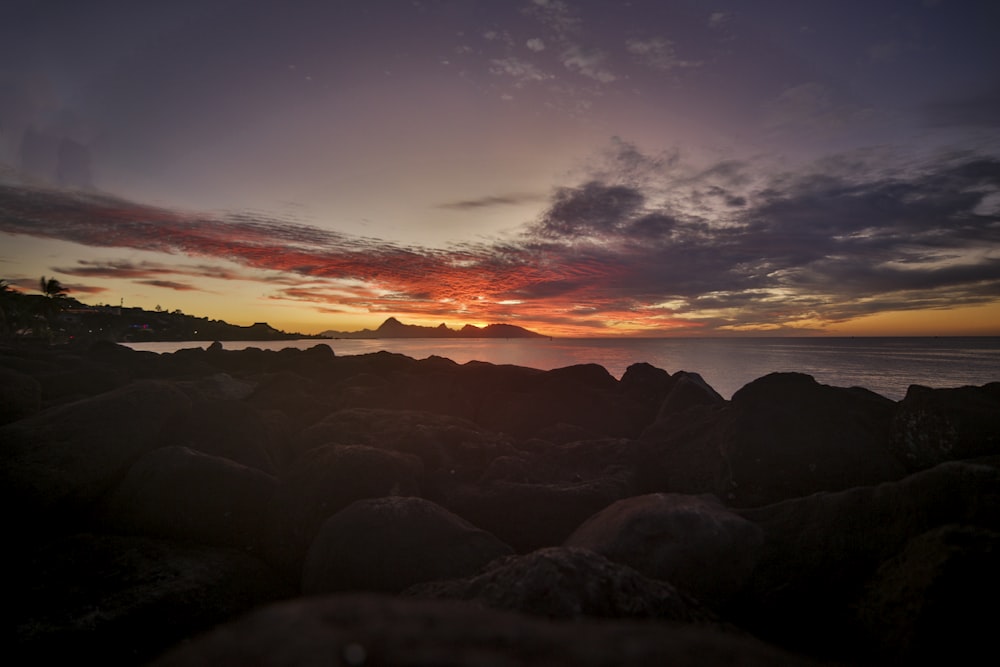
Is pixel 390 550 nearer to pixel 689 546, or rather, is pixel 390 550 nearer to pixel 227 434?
pixel 689 546

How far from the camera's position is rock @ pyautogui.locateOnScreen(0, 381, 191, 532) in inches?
211

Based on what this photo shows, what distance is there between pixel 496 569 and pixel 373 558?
1.82 m

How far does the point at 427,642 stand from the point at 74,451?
7.39 meters

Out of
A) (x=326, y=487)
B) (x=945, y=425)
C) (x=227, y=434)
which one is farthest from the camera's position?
(x=227, y=434)

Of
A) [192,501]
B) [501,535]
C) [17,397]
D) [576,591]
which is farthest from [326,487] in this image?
[17,397]

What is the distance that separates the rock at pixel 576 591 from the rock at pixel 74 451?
560 cm

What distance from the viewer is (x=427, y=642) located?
4.00 feet

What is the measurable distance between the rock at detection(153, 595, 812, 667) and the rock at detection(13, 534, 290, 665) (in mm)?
3558

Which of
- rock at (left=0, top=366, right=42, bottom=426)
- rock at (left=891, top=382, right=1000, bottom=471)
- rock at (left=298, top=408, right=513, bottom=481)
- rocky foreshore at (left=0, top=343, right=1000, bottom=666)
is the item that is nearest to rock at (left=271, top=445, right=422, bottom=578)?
rocky foreshore at (left=0, top=343, right=1000, bottom=666)

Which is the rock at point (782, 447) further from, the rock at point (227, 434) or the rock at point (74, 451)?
the rock at point (74, 451)

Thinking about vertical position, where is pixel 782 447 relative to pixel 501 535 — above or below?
above

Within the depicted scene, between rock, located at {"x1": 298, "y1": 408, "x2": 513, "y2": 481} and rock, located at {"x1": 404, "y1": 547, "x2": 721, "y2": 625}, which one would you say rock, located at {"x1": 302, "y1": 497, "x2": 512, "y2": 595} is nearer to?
rock, located at {"x1": 404, "y1": 547, "x2": 721, "y2": 625}

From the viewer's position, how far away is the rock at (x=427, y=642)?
→ 1156 millimetres

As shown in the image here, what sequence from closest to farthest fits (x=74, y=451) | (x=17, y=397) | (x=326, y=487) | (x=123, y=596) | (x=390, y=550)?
(x=123, y=596), (x=390, y=550), (x=326, y=487), (x=74, y=451), (x=17, y=397)
